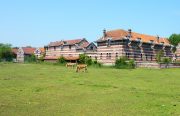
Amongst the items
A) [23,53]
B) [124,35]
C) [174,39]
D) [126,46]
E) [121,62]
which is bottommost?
[121,62]

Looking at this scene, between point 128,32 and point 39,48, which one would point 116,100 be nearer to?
point 128,32

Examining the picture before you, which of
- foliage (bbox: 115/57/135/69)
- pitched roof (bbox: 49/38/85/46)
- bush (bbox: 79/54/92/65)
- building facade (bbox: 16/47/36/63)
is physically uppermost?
pitched roof (bbox: 49/38/85/46)

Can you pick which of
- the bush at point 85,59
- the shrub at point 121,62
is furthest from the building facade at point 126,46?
the shrub at point 121,62

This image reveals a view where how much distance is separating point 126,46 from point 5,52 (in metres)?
76.8

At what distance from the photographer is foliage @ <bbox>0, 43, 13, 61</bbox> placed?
14280 centimetres

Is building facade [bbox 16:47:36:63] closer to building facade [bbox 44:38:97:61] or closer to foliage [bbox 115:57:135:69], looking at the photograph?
building facade [bbox 44:38:97:61]

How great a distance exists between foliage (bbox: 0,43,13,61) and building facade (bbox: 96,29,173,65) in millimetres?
65303

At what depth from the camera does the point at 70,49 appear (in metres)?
111

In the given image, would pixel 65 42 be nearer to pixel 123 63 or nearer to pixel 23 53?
pixel 23 53

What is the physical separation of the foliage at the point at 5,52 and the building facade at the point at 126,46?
65.3m

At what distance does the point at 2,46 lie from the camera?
14688cm

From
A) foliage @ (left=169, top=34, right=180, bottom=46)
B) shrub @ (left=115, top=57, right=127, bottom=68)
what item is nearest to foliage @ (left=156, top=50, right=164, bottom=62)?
shrub @ (left=115, top=57, right=127, bottom=68)

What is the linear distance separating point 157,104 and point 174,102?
1.29 meters

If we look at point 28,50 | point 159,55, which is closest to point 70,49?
point 159,55
